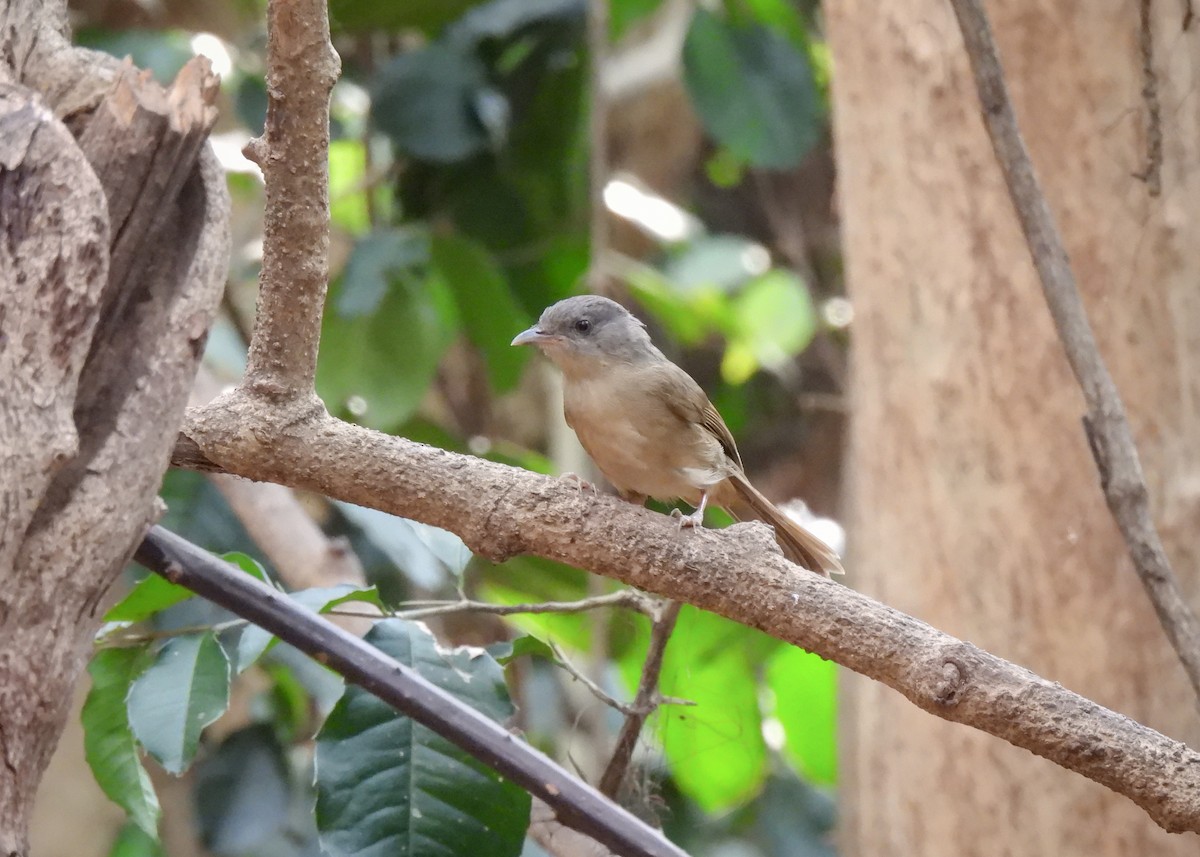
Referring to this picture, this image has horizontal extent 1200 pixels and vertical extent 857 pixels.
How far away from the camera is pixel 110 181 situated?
1.64m

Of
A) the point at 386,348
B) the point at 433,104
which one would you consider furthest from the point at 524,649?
the point at 433,104

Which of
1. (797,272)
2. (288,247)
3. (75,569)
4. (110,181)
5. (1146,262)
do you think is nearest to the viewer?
(75,569)

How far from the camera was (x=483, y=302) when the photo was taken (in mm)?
4250

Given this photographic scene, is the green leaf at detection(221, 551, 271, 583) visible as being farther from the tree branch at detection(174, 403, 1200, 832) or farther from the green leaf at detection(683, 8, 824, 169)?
the green leaf at detection(683, 8, 824, 169)

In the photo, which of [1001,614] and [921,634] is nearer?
[921,634]

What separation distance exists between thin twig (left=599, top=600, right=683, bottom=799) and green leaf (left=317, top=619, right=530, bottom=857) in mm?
240

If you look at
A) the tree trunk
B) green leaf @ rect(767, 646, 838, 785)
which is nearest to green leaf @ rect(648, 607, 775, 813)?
green leaf @ rect(767, 646, 838, 785)

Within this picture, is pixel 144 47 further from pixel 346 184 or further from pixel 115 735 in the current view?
pixel 115 735

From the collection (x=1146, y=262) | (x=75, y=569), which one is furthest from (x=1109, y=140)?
(x=75, y=569)

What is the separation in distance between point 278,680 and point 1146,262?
2775 mm

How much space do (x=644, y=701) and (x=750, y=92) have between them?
2965mm

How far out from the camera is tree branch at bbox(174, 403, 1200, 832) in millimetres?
1583

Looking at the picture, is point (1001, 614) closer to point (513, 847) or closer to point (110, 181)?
point (513, 847)

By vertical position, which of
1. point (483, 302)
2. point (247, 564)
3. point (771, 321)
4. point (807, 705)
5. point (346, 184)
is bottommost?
point (807, 705)
